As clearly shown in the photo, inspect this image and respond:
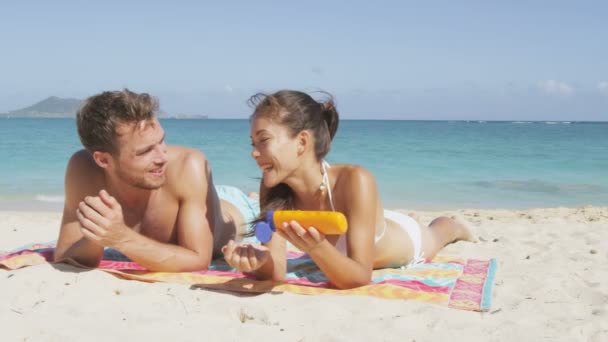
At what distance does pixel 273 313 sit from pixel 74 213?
6.12 feet

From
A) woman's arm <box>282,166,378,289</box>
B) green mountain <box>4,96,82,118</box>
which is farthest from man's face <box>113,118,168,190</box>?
green mountain <box>4,96,82,118</box>

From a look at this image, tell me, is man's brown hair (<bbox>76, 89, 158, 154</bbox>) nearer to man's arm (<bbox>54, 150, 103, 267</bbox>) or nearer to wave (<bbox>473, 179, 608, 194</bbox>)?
man's arm (<bbox>54, 150, 103, 267</bbox>)

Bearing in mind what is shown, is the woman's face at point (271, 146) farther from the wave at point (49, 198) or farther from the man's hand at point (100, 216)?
the wave at point (49, 198)

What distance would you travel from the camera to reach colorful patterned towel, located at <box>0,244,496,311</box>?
4027mm

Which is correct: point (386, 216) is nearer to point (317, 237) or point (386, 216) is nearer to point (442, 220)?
point (442, 220)

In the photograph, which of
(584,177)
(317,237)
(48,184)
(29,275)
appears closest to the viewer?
(317,237)

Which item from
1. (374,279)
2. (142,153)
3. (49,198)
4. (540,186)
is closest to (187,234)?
(142,153)

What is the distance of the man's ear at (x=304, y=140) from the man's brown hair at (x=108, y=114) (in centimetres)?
101

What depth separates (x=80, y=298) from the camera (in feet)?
12.2

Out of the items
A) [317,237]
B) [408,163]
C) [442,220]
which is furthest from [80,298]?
[408,163]

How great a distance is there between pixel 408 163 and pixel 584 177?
5962 millimetres

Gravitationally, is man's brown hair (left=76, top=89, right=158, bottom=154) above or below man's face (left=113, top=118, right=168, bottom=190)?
above

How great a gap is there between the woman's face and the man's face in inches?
26.3

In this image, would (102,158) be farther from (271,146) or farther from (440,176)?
(440,176)
